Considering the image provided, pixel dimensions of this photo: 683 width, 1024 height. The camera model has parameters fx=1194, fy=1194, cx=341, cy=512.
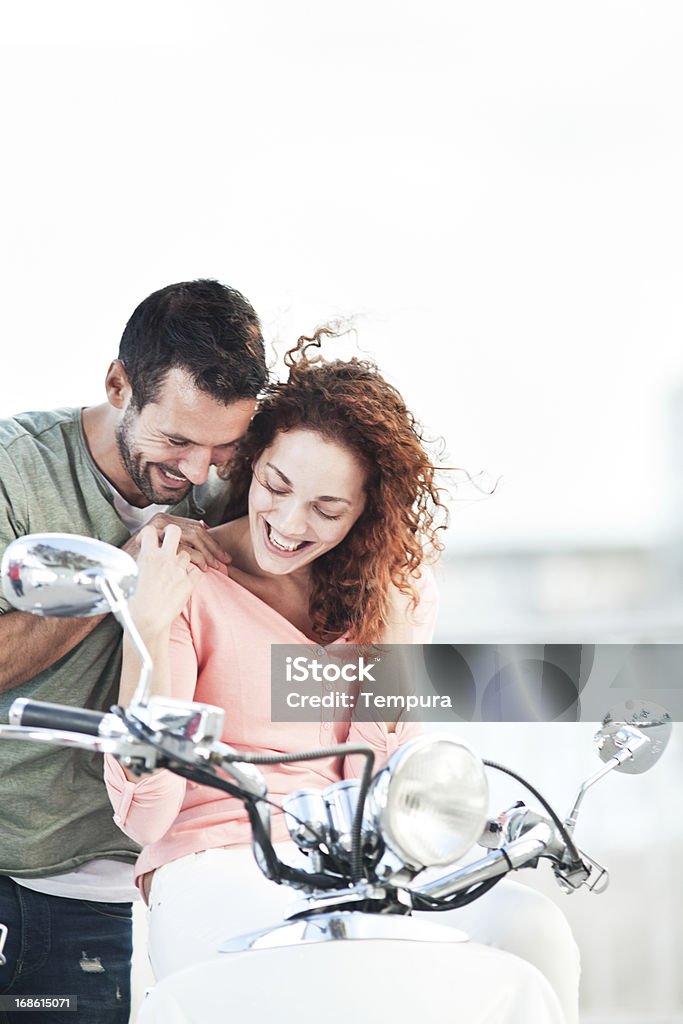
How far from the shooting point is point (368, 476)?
71.7 inches

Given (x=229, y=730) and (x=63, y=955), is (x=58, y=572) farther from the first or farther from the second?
(x=63, y=955)

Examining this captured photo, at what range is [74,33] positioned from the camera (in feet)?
6.62

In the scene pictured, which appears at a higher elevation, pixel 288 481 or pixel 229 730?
pixel 288 481

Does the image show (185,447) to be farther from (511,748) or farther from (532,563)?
(511,748)

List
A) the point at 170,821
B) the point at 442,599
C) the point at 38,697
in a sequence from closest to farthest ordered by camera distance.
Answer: the point at 170,821 < the point at 38,697 < the point at 442,599

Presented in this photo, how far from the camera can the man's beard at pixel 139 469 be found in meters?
1.86

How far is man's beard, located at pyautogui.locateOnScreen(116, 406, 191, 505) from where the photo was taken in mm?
1858

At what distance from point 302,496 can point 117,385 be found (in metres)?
0.36

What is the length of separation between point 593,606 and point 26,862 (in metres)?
0.99

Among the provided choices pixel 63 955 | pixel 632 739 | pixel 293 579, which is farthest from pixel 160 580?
pixel 632 739

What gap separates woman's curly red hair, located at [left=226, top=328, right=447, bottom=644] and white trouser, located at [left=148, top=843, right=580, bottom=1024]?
53 centimetres

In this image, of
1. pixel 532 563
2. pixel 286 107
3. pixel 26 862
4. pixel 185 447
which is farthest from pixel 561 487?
pixel 26 862

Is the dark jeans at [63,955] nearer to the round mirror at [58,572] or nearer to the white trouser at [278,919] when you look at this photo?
the white trouser at [278,919]

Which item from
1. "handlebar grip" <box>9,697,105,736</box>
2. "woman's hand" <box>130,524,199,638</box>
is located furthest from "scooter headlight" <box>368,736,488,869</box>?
"woman's hand" <box>130,524,199,638</box>
